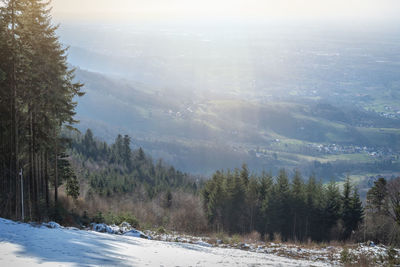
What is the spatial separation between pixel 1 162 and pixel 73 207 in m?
6.01

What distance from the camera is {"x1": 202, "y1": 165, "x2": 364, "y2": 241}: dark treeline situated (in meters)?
37.3

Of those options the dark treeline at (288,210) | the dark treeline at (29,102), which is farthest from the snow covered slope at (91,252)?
the dark treeline at (288,210)

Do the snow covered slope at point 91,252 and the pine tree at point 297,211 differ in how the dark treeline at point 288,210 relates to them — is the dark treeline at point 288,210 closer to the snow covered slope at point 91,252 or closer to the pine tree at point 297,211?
the pine tree at point 297,211

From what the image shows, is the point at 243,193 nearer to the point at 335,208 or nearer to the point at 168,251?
the point at 335,208

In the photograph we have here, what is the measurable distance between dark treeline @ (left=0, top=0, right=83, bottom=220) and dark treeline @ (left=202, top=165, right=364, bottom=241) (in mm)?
18295

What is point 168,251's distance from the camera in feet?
46.8

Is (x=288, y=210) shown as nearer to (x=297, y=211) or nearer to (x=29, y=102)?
(x=297, y=211)

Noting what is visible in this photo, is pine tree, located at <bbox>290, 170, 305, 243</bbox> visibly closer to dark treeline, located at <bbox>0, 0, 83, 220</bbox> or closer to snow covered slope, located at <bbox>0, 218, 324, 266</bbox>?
snow covered slope, located at <bbox>0, 218, 324, 266</bbox>

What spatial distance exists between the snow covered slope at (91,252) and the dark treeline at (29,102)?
7138mm

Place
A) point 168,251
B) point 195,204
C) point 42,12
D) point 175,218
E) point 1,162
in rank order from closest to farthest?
1. point 168,251
2. point 1,162
3. point 42,12
4. point 175,218
5. point 195,204

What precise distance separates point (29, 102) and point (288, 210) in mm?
27923

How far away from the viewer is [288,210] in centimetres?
3812

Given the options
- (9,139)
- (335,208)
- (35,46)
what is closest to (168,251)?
(9,139)

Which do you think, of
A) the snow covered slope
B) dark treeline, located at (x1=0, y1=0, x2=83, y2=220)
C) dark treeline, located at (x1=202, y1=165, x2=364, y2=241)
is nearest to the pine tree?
dark treeline, located at (x1=202, y1=165, x2=364, y2=241)
